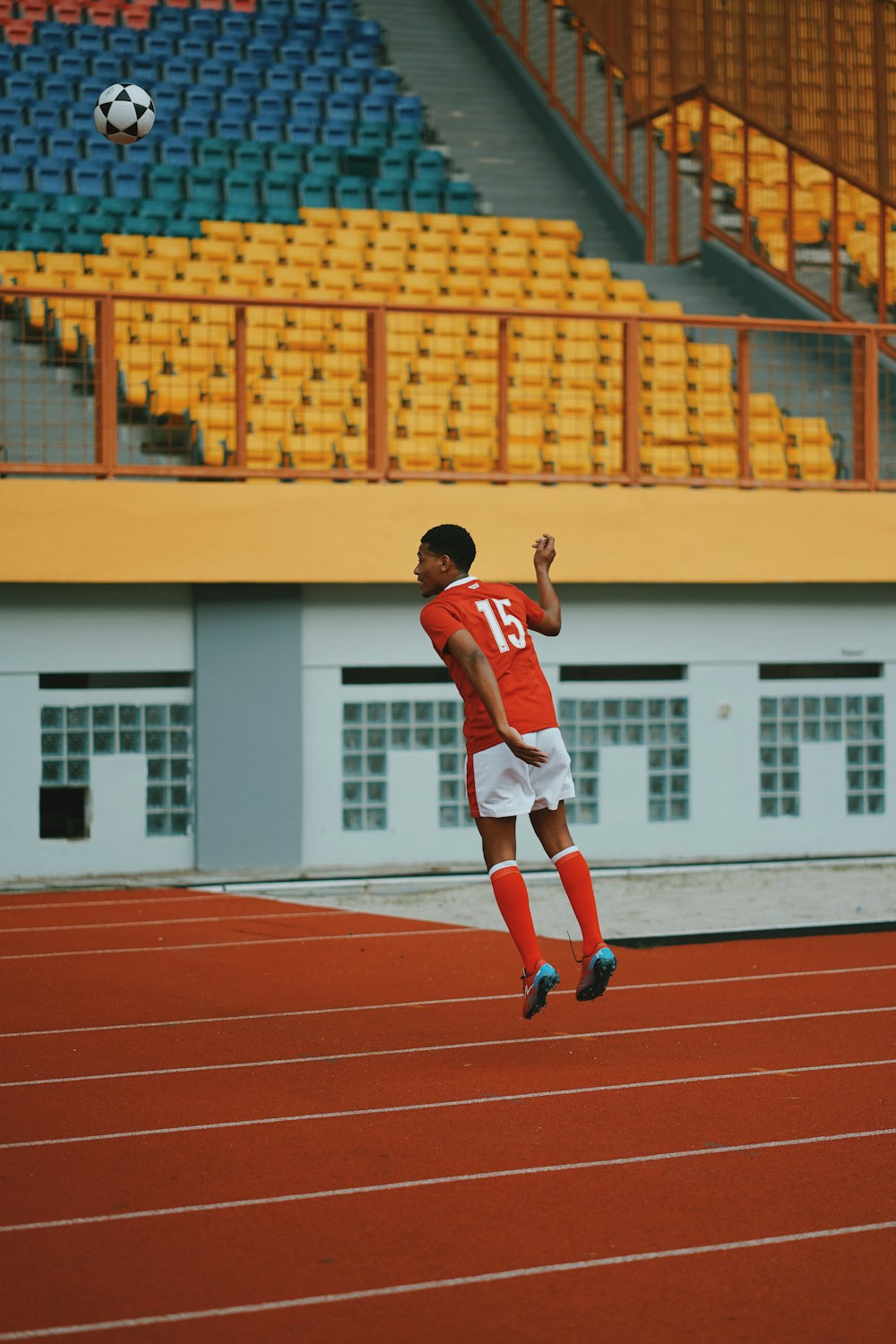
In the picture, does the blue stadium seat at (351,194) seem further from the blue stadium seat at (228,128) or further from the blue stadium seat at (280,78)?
the blue stadium seat at (280,78)

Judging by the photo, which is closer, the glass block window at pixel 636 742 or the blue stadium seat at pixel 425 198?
the glass block window at pixel 636 742

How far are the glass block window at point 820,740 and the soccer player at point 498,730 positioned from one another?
259 inches

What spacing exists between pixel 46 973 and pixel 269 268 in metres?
9.09

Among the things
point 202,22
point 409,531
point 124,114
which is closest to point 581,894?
point 409,531

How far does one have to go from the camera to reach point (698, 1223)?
425 centimetres

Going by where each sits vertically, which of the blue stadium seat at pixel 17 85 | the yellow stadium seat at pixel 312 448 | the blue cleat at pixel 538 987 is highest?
the blue stadium seat at pixel 17 85

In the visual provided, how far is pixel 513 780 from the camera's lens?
638 cm

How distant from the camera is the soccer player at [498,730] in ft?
20.5

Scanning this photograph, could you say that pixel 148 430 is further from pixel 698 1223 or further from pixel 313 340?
pixel 698 1223

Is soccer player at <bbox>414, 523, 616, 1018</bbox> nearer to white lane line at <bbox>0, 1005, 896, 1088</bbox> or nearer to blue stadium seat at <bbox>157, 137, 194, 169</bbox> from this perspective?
white lane line at <bbox>0, 1005, 896, 1088</bbox>

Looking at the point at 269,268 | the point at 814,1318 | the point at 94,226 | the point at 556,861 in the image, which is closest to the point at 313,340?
the point at 269,268

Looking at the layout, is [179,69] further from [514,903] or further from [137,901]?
[514,903]

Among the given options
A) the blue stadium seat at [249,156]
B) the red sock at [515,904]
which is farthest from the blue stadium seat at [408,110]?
the red sock at [515,904]

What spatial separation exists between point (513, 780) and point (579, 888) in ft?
1.63
